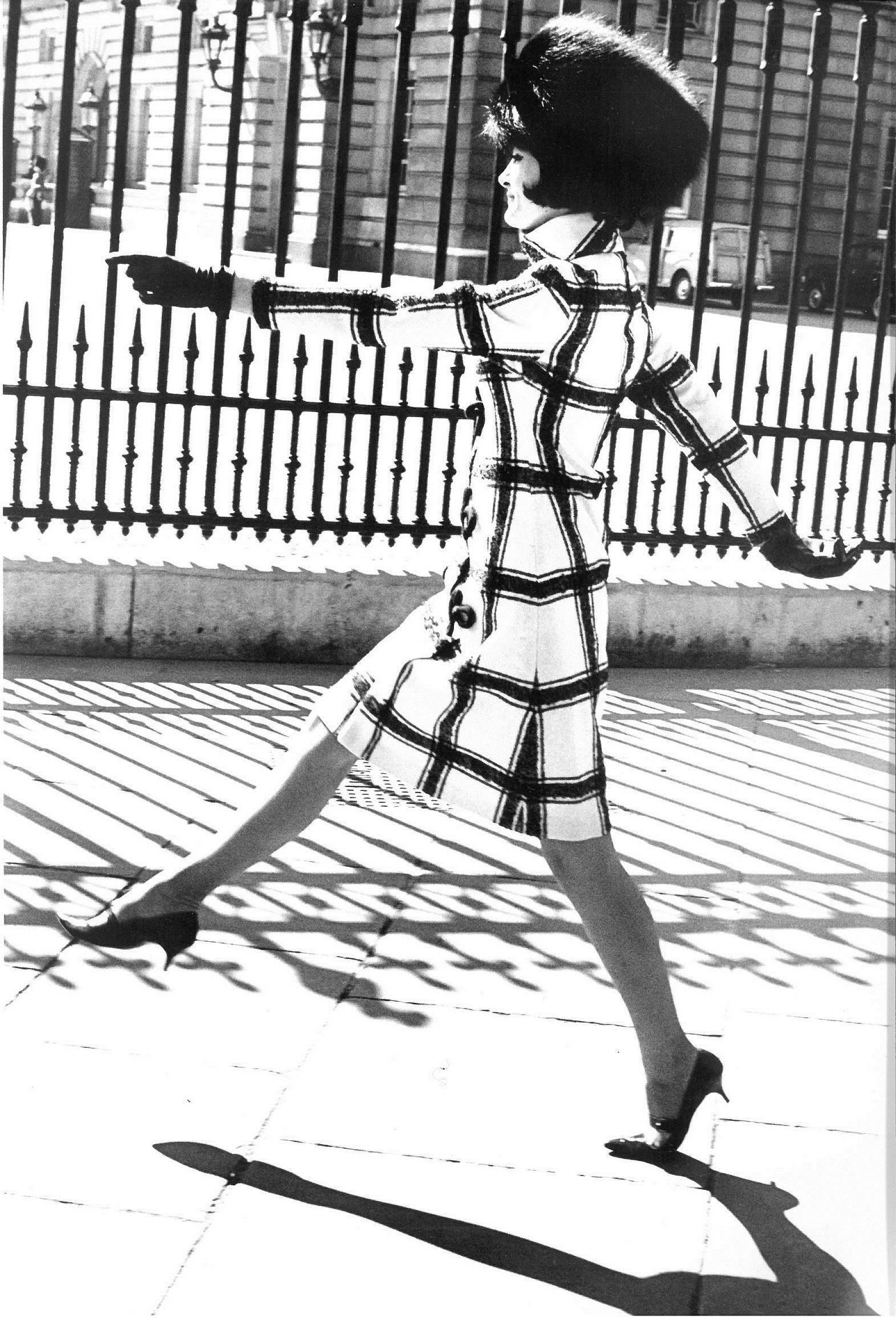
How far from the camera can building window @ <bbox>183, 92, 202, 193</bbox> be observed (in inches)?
1455

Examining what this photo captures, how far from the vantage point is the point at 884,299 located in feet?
13.7

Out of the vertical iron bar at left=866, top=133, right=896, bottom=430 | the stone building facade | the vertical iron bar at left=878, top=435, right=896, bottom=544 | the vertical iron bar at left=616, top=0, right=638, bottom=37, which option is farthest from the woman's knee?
the stone building facade

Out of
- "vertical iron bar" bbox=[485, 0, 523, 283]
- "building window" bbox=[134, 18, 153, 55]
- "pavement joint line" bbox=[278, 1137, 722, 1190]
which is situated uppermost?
"building window" bbox=[134, 18, 153, 55]

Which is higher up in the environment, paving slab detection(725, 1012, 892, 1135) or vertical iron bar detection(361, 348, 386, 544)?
vertical iron bar detection(361, 348, 386, 544)

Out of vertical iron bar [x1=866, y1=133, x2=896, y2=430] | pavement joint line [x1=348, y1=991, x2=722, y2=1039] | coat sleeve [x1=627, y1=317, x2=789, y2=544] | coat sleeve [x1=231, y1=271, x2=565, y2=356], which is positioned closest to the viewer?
coat sleeve [x1=231, y1=271, x2=565, y2=356]

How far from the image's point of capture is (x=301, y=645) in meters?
6.56

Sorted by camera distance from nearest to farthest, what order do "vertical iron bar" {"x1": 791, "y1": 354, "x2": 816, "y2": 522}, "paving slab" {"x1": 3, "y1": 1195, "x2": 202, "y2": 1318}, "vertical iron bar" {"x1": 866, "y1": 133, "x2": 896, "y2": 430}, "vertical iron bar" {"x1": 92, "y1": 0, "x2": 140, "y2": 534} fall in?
"paving slab" {"x1": 3, "y1": 1195, "x2": 202, "y2": 1318}, "vertical iron bar" {"x1": 866, "y1": 133, "x2": 896, "y2": 430}, "vertical iron bar" {"x1": 92, "y1": 0, "x2": 140, "y2": 534}, "vertical iron bar" {"x1": 791, "y1": 354, "x2": 816, "y2": 522}

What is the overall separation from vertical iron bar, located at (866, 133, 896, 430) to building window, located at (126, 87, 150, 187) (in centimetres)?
3551

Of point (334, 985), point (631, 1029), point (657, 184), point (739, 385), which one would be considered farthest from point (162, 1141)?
point (739, 385)

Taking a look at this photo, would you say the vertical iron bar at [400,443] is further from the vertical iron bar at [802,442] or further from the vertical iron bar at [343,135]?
the vertical iron bar at [802,442]

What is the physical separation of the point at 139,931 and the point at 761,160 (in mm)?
4660

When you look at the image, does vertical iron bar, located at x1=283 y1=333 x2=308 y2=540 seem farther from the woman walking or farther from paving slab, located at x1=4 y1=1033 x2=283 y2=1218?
the woman walking

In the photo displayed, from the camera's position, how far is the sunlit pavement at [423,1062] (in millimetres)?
2541

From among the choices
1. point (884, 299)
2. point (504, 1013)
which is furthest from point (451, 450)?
point (504, 1013)
